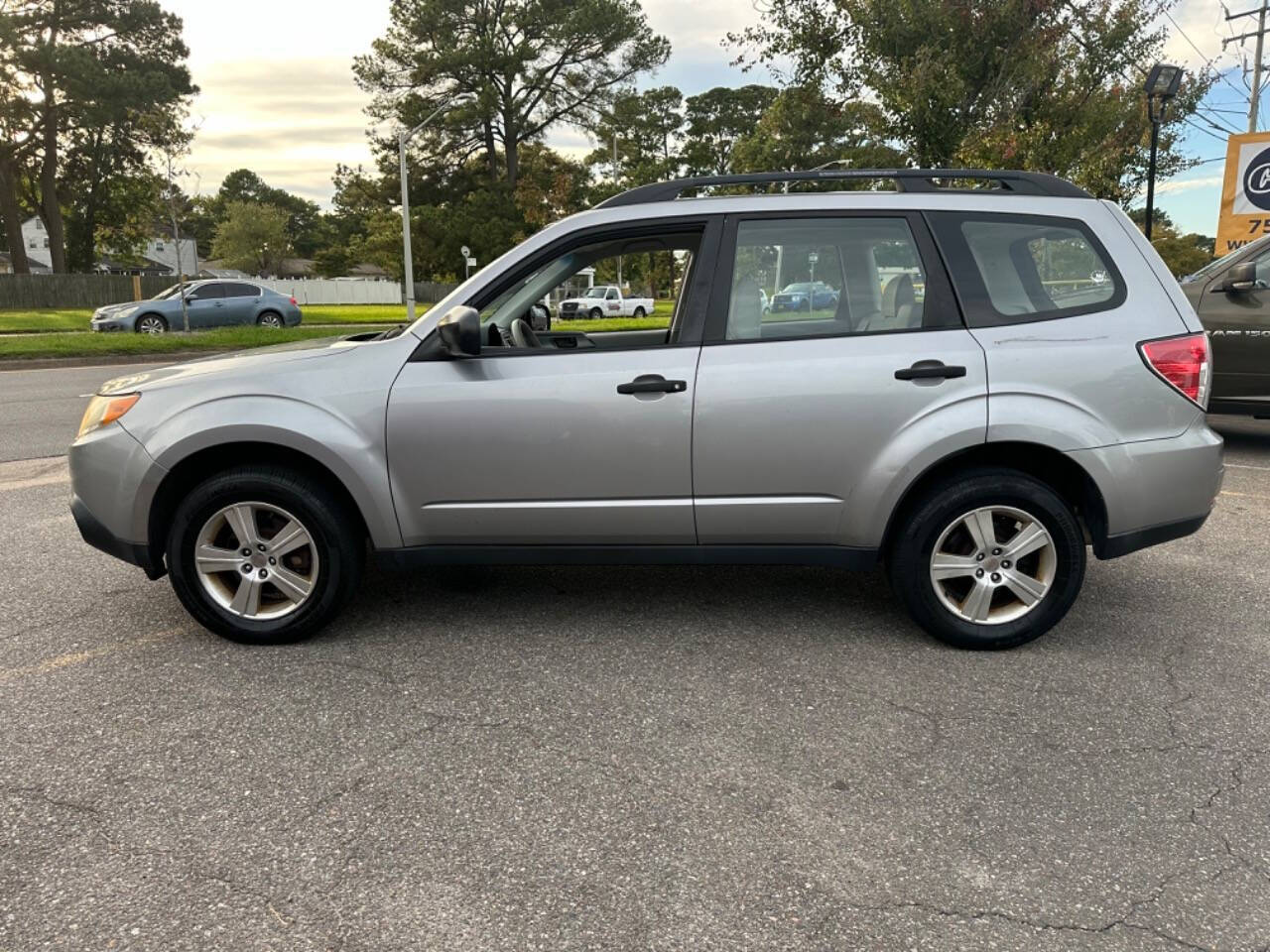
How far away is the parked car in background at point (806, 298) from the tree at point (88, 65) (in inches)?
1551

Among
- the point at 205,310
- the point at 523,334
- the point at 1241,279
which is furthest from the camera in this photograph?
the point at 205,310

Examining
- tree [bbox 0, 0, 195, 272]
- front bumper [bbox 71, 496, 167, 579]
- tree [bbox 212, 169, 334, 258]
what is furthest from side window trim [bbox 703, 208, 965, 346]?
tree [bbox 212, 169, 334, 258]

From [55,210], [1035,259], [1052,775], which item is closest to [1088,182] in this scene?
[1035,259]

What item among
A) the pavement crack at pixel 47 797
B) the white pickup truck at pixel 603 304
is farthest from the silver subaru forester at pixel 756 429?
the white pickup truck at pixel 603 304

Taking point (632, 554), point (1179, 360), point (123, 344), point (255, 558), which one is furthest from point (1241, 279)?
point (123, 344)

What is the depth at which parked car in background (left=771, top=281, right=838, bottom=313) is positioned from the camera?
12.2 feet

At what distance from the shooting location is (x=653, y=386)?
3584 mm

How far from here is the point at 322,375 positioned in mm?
3660

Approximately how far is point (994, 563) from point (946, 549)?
0.19m

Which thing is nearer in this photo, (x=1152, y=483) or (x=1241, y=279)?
(x=1152, y=483)

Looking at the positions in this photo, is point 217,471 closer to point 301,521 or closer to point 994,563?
point 301,521

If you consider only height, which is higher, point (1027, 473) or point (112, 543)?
point (1027, 473)

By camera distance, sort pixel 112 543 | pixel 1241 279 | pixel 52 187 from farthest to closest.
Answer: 1. pixel 52 187
2. pixel 1241 279
3. pixel 112 543

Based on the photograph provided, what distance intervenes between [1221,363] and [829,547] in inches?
225
